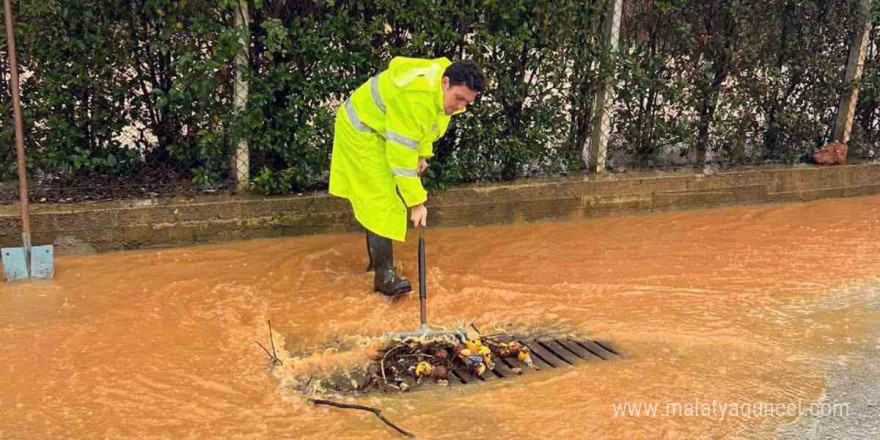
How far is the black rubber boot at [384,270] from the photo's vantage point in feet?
16.8

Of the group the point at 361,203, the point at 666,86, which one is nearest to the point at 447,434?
the point at 361,203

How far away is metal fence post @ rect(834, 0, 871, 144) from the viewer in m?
7.71

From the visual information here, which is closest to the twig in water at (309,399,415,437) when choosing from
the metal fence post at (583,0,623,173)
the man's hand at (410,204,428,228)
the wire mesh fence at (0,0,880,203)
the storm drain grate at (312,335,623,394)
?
the storm drain grate at (312,335,623,394)

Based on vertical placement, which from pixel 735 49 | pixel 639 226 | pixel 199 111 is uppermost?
Result: pixel 735 49

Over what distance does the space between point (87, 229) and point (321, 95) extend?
2010 mm

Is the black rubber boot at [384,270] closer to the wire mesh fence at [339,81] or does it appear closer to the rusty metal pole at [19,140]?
the wire mesh fence at [339,81]

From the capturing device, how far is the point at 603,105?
23.3 feet

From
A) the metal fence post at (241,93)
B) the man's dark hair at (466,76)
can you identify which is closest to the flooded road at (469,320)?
the metal fence post at (241,93)

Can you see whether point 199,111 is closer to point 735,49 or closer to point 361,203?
point 361,203

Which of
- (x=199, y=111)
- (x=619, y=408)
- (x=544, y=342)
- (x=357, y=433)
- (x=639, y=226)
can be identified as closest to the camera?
(x=357, y=433)

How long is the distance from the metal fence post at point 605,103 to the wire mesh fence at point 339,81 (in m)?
0.02

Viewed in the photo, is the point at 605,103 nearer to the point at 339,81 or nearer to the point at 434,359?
the point at 339,81

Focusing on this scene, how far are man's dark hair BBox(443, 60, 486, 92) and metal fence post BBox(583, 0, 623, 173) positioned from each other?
2.88 meters

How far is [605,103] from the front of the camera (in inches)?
280
